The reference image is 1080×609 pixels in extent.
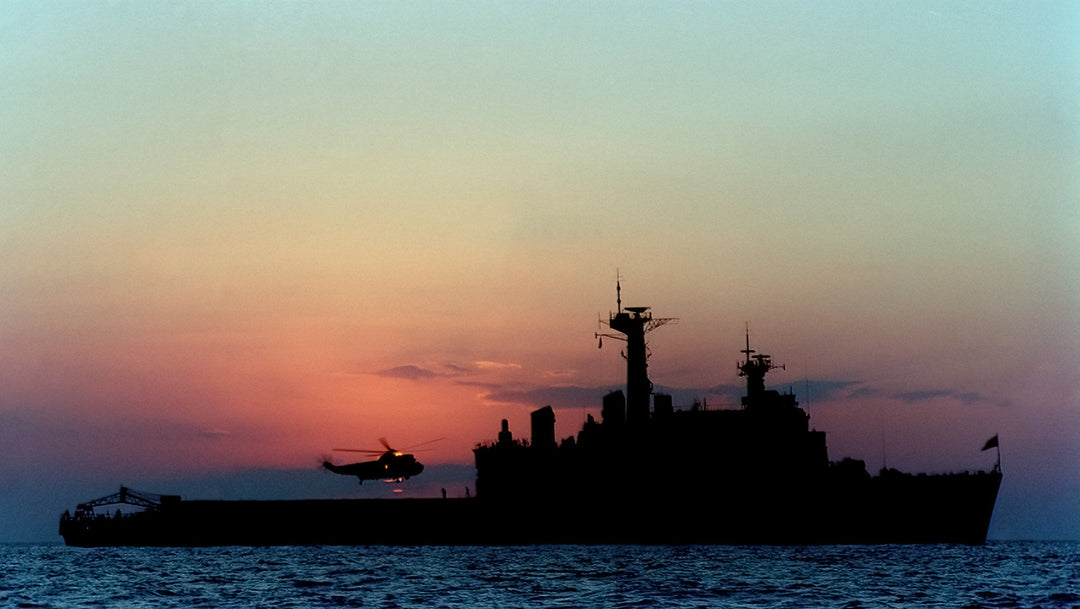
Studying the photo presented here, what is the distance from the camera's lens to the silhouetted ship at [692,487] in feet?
198

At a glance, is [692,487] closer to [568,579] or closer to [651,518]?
[651,518]

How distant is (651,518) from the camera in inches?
2461

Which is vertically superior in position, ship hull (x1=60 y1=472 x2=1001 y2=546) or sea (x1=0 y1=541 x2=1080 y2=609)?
ship hull (x1=60 y1=472 x2=1001 y2=546)

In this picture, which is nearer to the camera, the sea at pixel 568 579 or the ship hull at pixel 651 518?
the sea at pixel 568 579

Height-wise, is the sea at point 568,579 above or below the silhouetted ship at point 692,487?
below

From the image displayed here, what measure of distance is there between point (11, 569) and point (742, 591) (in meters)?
43.2

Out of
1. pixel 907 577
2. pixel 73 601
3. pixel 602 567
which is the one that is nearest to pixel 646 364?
pixel 602 567

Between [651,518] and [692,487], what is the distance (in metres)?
2.89

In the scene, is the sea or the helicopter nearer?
the sea

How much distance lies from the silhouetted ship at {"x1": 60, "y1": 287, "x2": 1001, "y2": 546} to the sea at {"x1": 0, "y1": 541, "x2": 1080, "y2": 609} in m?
1.84

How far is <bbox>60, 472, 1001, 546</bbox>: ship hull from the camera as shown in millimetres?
60438

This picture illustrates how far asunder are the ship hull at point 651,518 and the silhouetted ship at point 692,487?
0.07 m

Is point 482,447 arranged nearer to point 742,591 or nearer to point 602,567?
point 602,567

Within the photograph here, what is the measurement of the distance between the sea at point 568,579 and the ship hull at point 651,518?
1.64 metres
